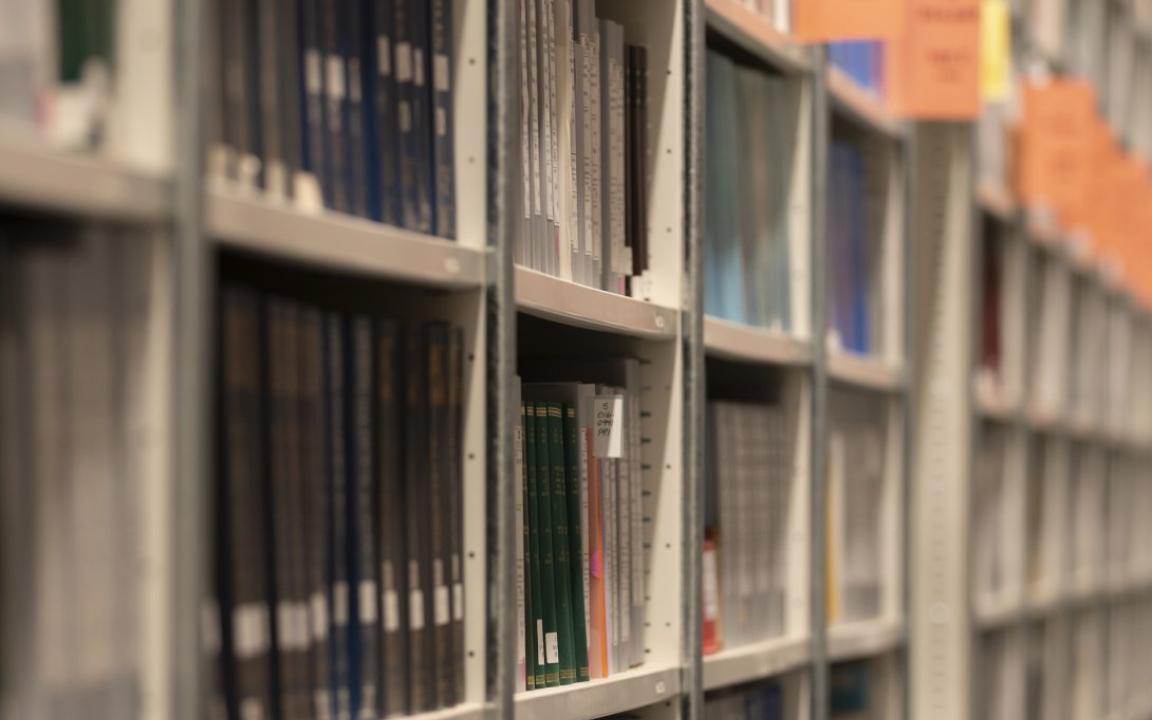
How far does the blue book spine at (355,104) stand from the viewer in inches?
51.6

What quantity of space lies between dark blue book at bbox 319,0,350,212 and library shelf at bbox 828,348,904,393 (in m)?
1.35

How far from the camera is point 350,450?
1275 millimetres

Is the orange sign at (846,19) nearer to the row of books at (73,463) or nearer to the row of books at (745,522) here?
the row of books at (745,522)

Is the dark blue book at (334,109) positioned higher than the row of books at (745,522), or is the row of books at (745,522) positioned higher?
the dark blue book at (334,109)

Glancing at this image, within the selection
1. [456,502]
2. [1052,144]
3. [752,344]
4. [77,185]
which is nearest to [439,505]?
[456,502]

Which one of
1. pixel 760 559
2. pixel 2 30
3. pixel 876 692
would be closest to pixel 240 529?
pixel 2 30

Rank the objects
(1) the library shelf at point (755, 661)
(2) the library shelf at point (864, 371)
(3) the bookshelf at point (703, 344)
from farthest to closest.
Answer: (2) the library shelf at point (864, 371), (1) the library shelf at point (755, 661), (3) the bookshelf at point (703, 344)

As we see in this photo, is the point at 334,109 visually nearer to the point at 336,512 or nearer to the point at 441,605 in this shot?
the point at 336,512

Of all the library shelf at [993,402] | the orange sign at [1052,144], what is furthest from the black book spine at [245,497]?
the orange sign at [1052,144]

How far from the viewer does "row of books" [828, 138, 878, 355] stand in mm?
2645

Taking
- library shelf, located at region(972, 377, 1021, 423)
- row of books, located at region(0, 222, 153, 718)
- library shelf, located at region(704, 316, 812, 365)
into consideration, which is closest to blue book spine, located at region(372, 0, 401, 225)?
row of books, located at region(0, 222, 153, 718)

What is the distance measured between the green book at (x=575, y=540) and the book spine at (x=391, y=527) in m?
0.42

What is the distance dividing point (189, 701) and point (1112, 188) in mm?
3782

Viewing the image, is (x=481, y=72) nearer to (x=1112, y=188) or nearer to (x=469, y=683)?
(x=469, y=683)
